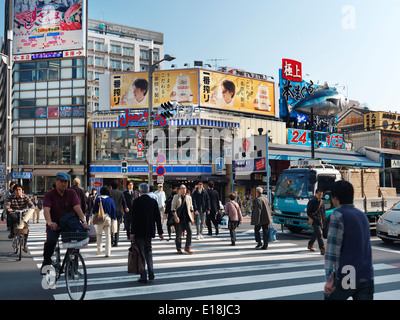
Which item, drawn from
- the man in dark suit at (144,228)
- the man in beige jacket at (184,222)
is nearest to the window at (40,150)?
the man in beige jacket at (184,222)

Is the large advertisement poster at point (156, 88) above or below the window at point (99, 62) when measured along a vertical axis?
below

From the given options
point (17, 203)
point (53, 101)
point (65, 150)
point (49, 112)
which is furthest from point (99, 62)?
point (17, 203)

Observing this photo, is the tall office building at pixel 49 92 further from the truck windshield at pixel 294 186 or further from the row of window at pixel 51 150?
the truck windshield at pixel 294 186

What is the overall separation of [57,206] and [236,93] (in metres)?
34.0

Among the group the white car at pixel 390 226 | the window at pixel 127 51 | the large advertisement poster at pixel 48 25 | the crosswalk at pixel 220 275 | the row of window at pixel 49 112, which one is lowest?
the crosswalk at pixel 220 275

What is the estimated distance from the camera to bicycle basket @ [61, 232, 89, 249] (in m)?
5.66

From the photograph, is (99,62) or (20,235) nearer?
(20,235)

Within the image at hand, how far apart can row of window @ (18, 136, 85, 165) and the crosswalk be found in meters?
26.8

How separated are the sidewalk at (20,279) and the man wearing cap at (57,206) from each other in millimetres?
632

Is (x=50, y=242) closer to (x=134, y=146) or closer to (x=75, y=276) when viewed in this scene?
(x=75, y=276)

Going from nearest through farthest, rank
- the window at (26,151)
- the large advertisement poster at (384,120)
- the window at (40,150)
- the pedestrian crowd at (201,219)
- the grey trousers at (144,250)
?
1. the pedestrian crowd at (201,219)
2. the grey trousers at (144,250)
3. the window at (40,150)
4. the window at (26,151)
5. the large advertisement poster at (384,120)

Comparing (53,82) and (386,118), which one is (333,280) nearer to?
(53,82)

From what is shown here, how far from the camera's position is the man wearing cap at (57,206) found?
6.14 meters

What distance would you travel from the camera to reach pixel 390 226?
12.1 metres
